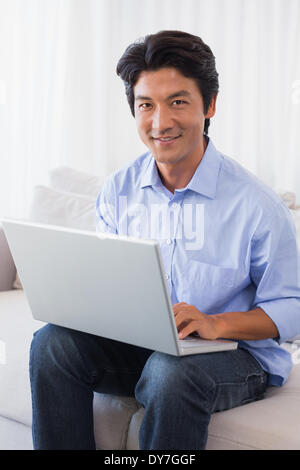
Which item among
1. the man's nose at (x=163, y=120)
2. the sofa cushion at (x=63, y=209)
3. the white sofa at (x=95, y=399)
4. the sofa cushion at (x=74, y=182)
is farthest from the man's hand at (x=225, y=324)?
the sofa cushion at (x=74, y=182)

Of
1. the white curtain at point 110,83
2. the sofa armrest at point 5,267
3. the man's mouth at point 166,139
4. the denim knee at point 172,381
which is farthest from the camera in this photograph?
the white curtain at point 110,83

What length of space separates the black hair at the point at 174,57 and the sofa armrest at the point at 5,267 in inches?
34.2

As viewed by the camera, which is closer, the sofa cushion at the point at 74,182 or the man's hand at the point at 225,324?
the man's hand at the point at 225,324

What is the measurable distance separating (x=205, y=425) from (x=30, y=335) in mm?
669

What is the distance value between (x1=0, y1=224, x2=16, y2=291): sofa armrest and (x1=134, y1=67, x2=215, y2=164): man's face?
82 cm

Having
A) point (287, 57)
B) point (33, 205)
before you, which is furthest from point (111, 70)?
point (33, 205)

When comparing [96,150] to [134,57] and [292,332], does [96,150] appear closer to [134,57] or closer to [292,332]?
[134,57]

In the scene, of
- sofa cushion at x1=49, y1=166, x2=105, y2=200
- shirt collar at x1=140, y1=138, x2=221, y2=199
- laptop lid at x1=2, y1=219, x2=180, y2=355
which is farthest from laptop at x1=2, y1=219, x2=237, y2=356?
sofa cushion at x1=49, y1=166, x2=105, y2=200

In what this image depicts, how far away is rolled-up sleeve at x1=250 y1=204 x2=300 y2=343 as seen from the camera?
4.04ft

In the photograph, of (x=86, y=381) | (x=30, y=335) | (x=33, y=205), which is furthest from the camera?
(x=33, y=205)

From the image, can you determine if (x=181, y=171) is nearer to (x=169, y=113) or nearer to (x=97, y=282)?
(x=169, y=113)

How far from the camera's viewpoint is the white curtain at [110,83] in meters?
2.69

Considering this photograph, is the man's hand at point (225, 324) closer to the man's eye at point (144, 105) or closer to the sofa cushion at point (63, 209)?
the man's eye at point (144, 105)

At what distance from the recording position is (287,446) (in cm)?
114
